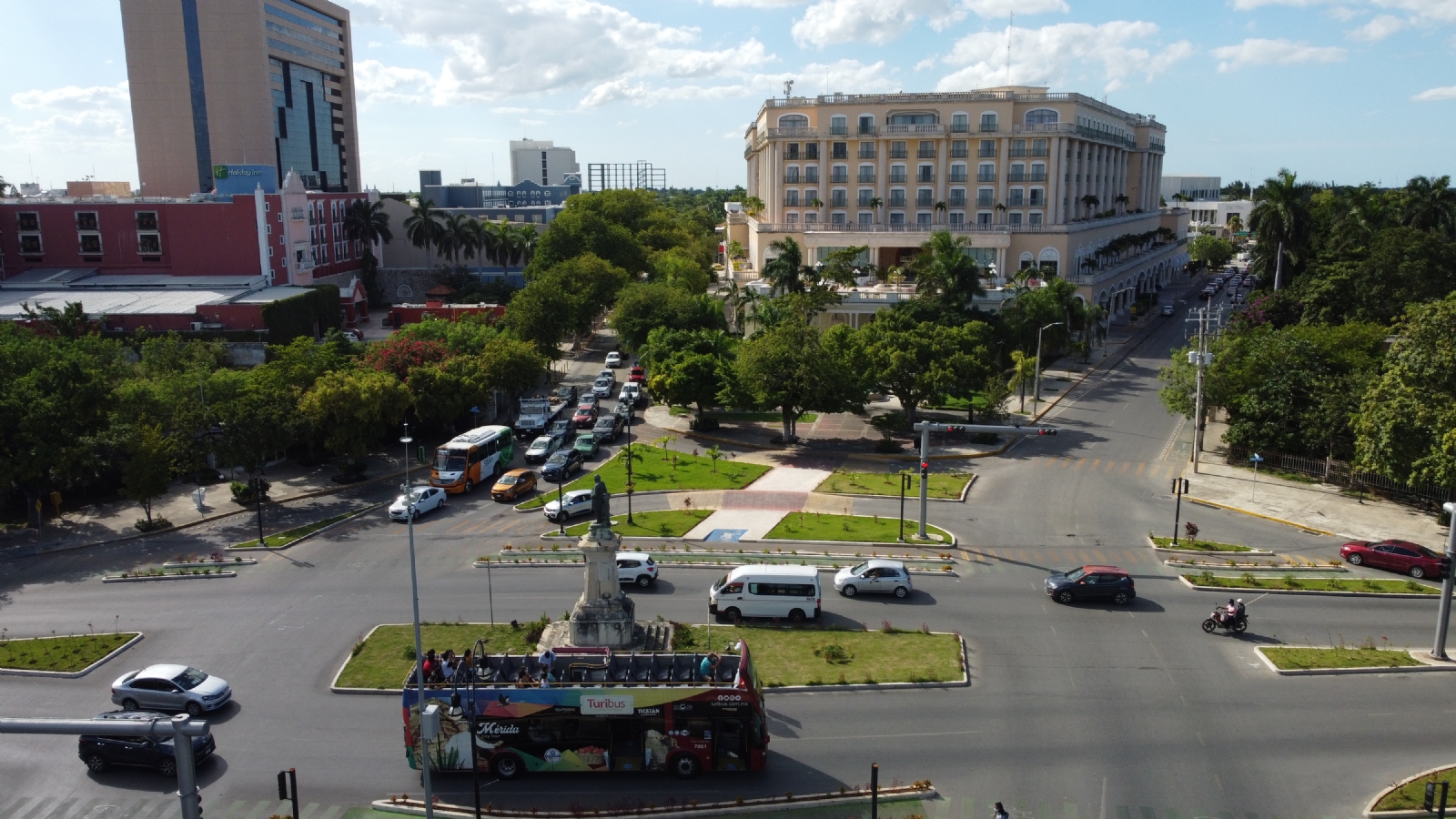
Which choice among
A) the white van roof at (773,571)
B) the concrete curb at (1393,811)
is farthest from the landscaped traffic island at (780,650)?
the concrete curb at (1393,811)

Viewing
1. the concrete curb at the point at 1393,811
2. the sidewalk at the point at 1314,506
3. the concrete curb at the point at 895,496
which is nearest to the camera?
the concrete curb at the point at 1393,811

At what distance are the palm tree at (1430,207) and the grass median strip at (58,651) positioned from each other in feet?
Answer: 326

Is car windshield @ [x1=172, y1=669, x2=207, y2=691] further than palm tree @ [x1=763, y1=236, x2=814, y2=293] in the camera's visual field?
No

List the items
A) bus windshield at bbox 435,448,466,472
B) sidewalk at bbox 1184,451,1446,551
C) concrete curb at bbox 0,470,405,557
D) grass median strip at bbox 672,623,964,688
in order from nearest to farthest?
grass median strip at bbox 672,623,964,688 → sidewalk at bbox 1184,451,1446,551 → concrete curb at bbox 0,470,405,557 → bus windshield at bbox 435,448,466,472

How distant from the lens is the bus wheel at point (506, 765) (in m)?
25.4

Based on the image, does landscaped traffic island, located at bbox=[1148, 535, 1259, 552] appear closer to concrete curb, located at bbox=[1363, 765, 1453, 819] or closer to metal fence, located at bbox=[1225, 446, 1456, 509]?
metal fence, located at bbox=[1225, 446, 1456, 509]

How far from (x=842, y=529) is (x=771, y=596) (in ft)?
37.1

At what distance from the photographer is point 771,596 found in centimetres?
3519

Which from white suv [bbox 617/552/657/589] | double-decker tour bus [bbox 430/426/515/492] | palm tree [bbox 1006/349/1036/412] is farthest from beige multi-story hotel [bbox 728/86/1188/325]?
white suv [bbox 617/552/657/589]

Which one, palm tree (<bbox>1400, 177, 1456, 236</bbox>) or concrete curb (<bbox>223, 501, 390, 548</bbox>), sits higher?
palm tree (<bbox>1400, 177, 1456, 236</bbox>)

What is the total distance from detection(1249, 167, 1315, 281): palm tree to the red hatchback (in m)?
55.4

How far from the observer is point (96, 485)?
2105 inches

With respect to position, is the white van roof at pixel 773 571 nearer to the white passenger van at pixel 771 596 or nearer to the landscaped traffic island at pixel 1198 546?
the white passenger van at pixel 771 596

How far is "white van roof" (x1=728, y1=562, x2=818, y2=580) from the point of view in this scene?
35.2 metres
